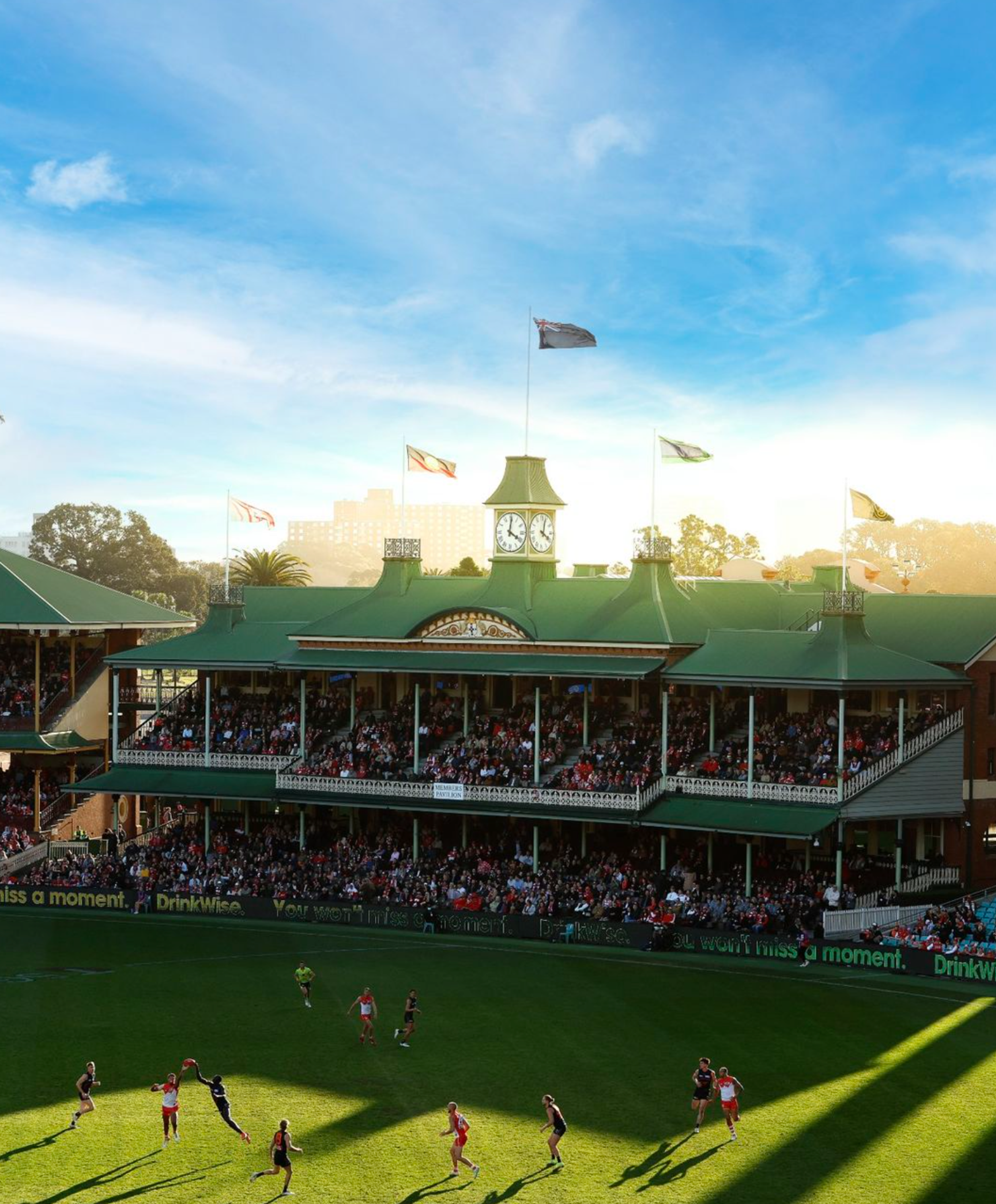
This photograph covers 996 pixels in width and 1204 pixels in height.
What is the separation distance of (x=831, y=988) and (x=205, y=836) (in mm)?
26953

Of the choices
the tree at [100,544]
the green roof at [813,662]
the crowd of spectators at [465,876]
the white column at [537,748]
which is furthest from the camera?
the tree at [100,544]

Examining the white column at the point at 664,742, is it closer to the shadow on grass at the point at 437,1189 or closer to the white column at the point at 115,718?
the white column at the point at 115,718

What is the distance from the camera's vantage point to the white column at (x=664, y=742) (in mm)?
51812

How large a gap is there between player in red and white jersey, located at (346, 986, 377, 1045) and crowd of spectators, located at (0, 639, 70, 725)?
32184 millimetres

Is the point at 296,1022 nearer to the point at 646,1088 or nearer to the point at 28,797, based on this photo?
the point at 646,1088

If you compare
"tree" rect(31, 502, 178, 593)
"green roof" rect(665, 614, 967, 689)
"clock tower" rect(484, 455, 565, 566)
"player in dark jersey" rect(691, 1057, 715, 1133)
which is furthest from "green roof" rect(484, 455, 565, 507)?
"tree" rect(31, 502, 178, 593)

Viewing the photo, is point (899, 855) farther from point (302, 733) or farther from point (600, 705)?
point (302, 733)

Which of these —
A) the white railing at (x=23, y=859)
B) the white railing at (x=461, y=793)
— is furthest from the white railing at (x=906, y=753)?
the white railing at (x=23, y=859)

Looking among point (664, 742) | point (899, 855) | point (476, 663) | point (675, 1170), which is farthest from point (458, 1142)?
point (476, 663)

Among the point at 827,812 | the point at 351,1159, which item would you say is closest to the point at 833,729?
the point at 827,812

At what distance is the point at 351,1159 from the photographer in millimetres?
27688

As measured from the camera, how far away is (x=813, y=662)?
5041cm

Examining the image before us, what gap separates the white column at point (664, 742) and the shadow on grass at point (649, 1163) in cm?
2347

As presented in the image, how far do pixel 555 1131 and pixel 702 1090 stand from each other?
315 centimetres
